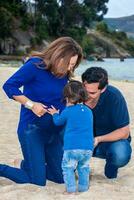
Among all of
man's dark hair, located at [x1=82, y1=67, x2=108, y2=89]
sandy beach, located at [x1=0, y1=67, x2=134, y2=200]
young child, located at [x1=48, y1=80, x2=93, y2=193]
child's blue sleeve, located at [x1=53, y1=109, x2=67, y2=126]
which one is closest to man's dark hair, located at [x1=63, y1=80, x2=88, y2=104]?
young child, located at [x1=48, y1=80, x2=93, y2=193]

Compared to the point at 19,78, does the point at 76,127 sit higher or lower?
lower

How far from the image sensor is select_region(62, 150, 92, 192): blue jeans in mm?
4988

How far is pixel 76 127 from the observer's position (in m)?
4.99

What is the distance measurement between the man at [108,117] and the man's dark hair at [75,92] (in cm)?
29

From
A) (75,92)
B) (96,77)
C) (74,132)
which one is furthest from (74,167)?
(96,77)

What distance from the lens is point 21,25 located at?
67562 mm

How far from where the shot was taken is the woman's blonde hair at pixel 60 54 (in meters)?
5.14

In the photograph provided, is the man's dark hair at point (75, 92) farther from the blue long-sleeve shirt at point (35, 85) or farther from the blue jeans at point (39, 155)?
the blue jeans at point (39, 155)

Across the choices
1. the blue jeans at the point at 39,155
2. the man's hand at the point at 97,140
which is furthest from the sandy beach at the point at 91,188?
the man's hand at the point at 97,140

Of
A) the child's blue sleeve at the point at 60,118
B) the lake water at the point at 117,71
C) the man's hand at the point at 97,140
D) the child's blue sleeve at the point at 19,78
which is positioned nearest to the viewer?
the child's blue sleeve at the point at 60,118

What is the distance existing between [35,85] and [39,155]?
65 centimetres

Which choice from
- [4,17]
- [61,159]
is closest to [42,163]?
[61,159]

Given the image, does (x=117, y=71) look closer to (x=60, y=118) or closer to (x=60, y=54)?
(x=60, y=54)

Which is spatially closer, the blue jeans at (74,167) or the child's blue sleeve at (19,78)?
the blue jeans at (74,167)
